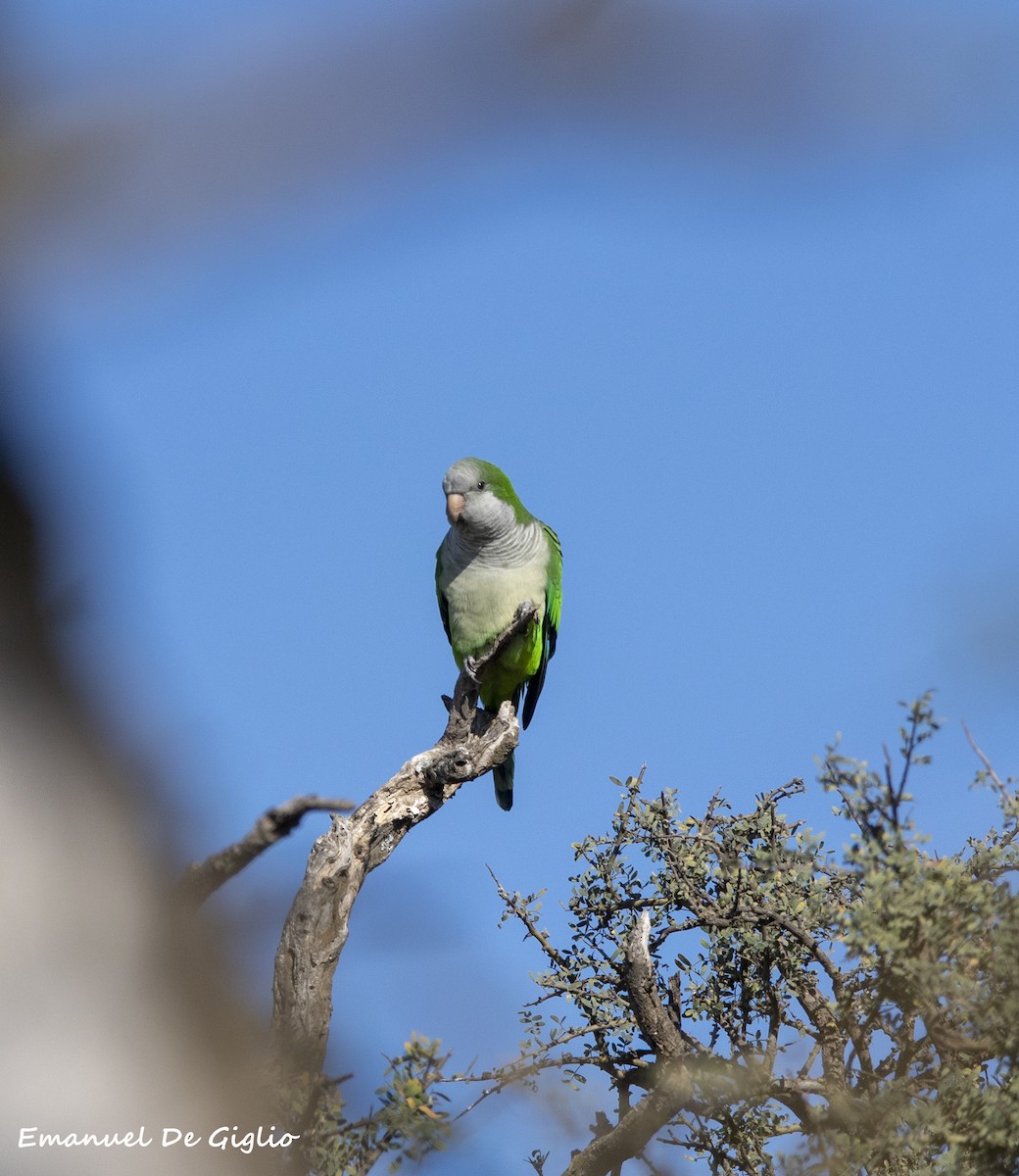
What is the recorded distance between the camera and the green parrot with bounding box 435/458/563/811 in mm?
9211

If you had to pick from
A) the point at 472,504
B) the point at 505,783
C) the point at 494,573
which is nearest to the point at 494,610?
the point at 494,573

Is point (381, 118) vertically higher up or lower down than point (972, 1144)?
higher up

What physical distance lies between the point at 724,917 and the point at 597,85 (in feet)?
16.7

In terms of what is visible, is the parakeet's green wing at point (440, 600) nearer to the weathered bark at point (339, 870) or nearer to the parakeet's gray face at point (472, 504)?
the parakeet's gray face at point (472, 504)

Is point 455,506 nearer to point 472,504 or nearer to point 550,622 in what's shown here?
point 472,504

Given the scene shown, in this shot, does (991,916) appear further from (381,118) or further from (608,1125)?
(381,118)

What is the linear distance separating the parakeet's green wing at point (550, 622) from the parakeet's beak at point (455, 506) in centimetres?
98

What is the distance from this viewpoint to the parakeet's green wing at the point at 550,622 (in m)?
9.73

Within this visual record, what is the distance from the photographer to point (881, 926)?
483 cm

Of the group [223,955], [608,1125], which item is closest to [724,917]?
[608,1125]

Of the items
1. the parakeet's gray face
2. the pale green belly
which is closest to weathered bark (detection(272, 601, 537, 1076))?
the pale green belly

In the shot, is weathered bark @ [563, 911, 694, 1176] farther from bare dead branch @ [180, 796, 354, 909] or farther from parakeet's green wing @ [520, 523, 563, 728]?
parakeet's green wing @ [520, 523, 563, 728]

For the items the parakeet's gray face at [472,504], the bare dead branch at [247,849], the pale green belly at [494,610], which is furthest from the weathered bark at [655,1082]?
the parakeet's gray face at [472,504]

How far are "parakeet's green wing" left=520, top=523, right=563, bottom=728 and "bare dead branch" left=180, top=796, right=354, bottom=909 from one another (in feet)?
19.1
